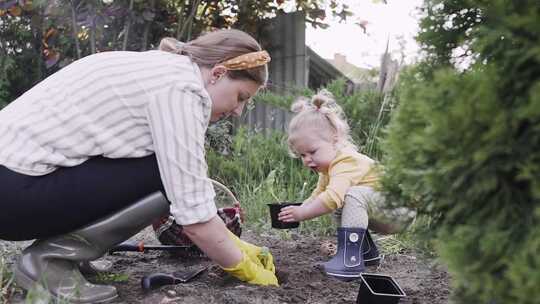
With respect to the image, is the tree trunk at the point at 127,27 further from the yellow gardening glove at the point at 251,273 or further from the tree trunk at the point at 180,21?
the yellow gardening glove at the point at 251,273

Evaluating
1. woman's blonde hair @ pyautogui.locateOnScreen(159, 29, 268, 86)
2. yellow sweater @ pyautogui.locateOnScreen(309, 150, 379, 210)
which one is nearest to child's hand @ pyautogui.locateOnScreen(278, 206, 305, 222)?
yellow sweater @ pyautogui.locateOnScreen(309, 150, 379, 210)

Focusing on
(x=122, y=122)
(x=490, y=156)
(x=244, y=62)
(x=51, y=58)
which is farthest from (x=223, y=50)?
(x=51, y=58)

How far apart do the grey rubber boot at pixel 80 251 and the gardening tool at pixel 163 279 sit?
0.37 feet

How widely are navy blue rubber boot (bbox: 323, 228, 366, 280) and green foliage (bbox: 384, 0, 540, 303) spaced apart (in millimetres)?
1250

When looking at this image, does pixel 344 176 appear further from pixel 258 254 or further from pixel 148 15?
pixel 148 15

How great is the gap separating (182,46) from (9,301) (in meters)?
1.07

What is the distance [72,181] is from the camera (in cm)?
209

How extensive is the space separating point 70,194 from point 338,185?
3.87ft

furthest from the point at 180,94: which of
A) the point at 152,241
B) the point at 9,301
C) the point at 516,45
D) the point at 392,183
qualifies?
the point at 152,241

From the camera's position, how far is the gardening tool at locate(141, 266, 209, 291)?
2262 mm

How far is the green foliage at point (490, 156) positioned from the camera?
1137mm

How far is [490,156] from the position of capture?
1182 millimetres

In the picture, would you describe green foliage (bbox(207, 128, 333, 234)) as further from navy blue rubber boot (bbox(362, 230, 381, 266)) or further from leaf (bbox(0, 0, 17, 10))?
leaf (bbox(0, 0, 17, 10))

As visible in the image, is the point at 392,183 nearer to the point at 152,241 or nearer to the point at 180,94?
the point at 180,94
